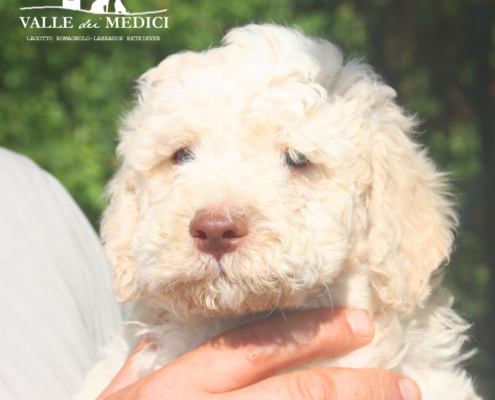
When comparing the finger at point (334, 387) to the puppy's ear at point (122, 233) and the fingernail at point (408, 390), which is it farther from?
the puppy's ear at point (122, 233)

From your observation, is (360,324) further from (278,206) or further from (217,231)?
(217,231)

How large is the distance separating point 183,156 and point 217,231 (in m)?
0.64

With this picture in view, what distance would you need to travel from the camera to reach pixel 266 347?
7.28 ft

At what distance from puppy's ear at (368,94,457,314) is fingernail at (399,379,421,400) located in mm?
334

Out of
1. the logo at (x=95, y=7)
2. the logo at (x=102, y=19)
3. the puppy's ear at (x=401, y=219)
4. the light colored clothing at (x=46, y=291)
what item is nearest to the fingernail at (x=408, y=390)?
the puppy's ear at (x=401, y=219)

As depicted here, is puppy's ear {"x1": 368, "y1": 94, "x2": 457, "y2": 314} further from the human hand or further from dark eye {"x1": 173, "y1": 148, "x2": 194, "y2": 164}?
dark eye {"x1": 173, "y1": 148, "x2": 194, "y2": 164}

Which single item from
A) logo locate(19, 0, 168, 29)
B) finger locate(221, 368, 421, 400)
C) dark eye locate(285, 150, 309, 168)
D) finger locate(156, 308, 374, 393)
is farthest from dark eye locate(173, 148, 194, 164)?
logo locate(19, 0, 168, 29)

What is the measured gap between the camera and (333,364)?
244 cm

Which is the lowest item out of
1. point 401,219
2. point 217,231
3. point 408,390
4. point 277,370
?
point 408,390

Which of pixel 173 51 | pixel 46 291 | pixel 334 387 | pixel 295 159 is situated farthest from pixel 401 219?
pixel 173 51

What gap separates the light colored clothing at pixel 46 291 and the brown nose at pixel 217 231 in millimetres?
989

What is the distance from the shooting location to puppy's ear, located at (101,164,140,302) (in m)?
2.57

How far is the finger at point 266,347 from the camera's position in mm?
2142

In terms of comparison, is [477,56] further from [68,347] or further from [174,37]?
[68,347]
